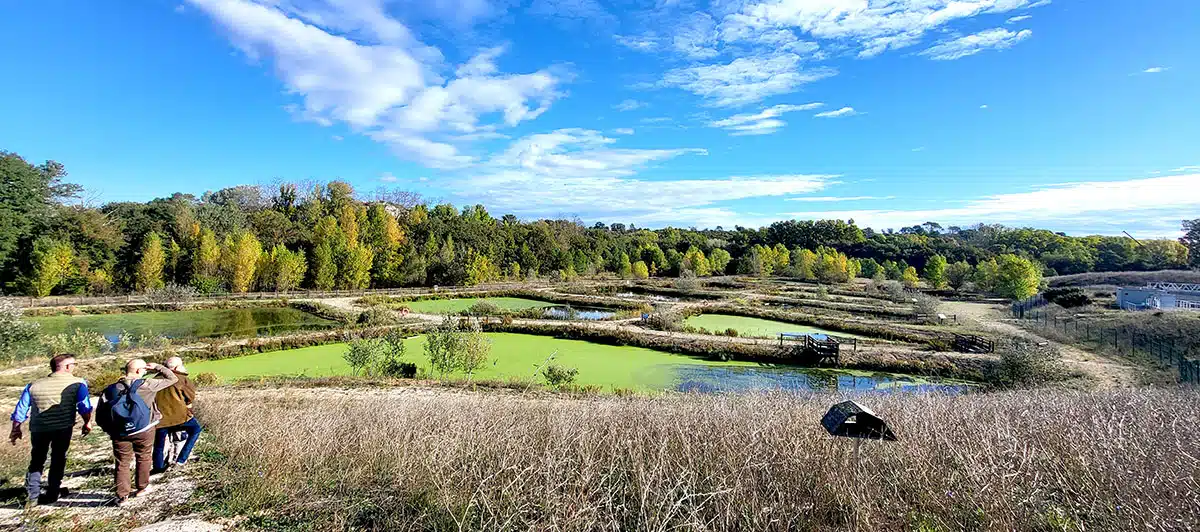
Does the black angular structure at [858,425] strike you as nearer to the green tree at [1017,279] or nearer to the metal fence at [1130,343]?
the metal fence at [1130,343]

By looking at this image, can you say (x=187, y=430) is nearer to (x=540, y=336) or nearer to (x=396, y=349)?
(x=396, y=349)

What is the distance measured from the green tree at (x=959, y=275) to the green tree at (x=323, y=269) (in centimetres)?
6947

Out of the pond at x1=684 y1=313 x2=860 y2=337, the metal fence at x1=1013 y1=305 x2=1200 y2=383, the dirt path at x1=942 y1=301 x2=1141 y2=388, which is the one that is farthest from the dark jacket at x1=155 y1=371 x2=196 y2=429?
the pond at x1=684 y1=313 x2=860 y2=337

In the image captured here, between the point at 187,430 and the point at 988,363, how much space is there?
70.5 ft

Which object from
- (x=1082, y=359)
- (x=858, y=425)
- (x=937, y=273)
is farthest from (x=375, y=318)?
(x=937, y=273)

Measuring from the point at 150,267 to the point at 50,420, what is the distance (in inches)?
1870

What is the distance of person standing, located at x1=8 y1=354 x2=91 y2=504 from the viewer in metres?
4.62

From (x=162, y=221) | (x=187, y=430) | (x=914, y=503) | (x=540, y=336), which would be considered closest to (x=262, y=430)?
(x=187, y=430)

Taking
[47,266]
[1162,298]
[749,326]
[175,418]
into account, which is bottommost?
[749,326]

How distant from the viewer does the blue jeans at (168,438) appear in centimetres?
534

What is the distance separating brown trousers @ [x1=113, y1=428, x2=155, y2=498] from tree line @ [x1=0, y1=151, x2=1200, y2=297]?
45.5 m

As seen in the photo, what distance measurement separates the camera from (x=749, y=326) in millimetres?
30172

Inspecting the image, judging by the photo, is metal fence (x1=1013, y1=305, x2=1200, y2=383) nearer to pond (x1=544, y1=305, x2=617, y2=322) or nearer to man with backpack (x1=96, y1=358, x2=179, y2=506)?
man with backpack (x1=96, y1=358, x2=179, y2=506)

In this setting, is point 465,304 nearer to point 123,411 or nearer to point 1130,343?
point 123,411
